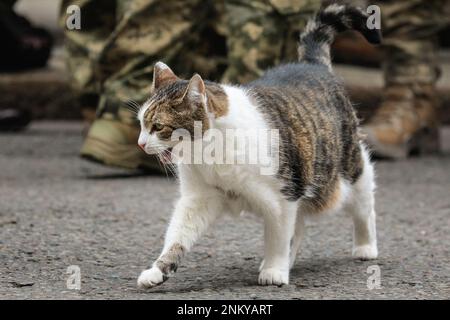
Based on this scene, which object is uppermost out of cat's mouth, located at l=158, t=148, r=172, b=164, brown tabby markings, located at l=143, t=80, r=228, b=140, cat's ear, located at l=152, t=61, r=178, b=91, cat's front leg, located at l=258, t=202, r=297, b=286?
cat's ear, located at l=152, t=61, r=178, b=91

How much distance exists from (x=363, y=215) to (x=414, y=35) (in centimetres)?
283

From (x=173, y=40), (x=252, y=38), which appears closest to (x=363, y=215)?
(x=252, y=38)

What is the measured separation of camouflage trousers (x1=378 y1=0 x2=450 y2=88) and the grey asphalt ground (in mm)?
791

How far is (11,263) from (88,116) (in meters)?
2.79

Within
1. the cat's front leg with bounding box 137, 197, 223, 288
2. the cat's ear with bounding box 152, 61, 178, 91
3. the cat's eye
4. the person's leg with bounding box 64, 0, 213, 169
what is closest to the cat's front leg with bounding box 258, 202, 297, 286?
the cat's front leg with bounding box 137, 197, 223, 288

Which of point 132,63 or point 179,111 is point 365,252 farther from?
point 132,63

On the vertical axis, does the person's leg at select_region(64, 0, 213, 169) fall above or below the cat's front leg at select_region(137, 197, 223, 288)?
above

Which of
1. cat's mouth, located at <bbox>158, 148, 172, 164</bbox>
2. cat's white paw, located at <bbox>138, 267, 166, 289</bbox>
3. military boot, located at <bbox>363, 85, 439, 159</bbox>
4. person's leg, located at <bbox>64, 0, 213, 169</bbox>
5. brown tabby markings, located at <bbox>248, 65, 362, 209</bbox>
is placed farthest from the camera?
military boot, located at <bbox>363, 85, 439, 159</bbox>

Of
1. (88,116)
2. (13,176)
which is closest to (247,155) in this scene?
(13,176)

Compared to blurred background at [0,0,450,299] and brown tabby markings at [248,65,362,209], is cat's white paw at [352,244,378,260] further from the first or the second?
brown tabby markings at [248,65,362,209]

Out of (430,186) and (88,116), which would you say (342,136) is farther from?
(88,116)

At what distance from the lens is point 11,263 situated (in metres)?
3.34

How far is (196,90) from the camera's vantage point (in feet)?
9.84

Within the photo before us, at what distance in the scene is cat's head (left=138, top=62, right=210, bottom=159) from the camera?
3000 millimetres
